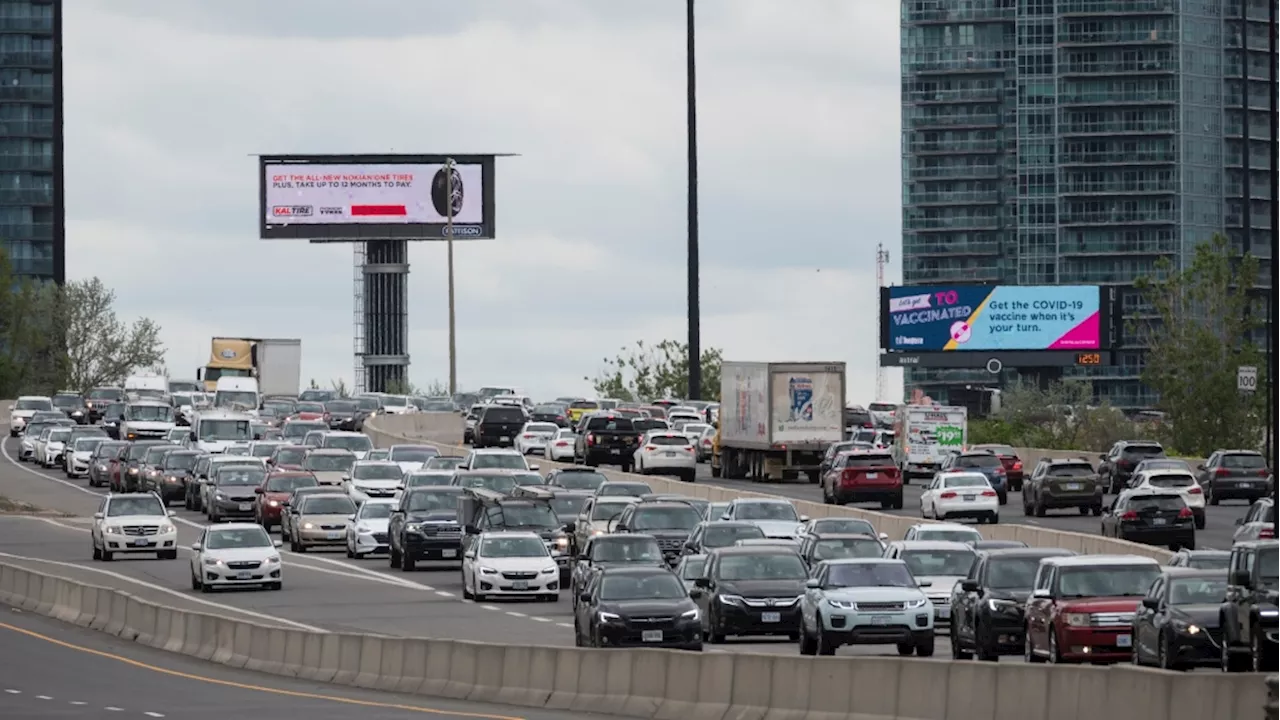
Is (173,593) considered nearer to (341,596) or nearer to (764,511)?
(341,596)

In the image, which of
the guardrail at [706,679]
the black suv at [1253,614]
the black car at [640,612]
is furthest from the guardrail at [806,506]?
the black suv at [1253,614]

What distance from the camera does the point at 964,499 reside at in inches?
2290

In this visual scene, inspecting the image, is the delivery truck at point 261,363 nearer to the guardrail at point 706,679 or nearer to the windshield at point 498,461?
the windshield at point 498,461

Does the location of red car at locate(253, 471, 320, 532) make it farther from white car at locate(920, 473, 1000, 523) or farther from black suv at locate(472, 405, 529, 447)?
black suv at locate(472, 405, 529, 447)

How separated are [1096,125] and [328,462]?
126 m

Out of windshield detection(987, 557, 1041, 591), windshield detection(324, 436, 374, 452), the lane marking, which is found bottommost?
the lane marking

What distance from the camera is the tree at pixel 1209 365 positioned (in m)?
90.9

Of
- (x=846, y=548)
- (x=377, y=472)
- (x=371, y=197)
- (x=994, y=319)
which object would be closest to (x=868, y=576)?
(x=846, y=548)

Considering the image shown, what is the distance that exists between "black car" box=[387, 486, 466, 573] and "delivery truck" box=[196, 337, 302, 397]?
6496 centimetres

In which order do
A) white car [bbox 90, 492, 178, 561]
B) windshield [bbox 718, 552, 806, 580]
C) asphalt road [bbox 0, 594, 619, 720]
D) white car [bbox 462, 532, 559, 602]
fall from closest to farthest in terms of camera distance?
asphalt road [bbox 0, 594, 619, 720] → windshield [bbox 718, 552, 806, 580] → white car [bbox 462, 532, 559, 602] → white car [bbox 90, 492, 178, 561]

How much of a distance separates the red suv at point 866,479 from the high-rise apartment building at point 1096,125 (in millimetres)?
121077

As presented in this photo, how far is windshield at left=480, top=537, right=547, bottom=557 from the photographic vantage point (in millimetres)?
44375

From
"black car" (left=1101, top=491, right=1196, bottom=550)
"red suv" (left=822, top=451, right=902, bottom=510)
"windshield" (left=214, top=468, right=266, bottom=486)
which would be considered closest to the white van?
"windshield" (left=214, top=468, right=266, bottom=486)

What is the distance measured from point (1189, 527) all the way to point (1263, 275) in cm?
14217
